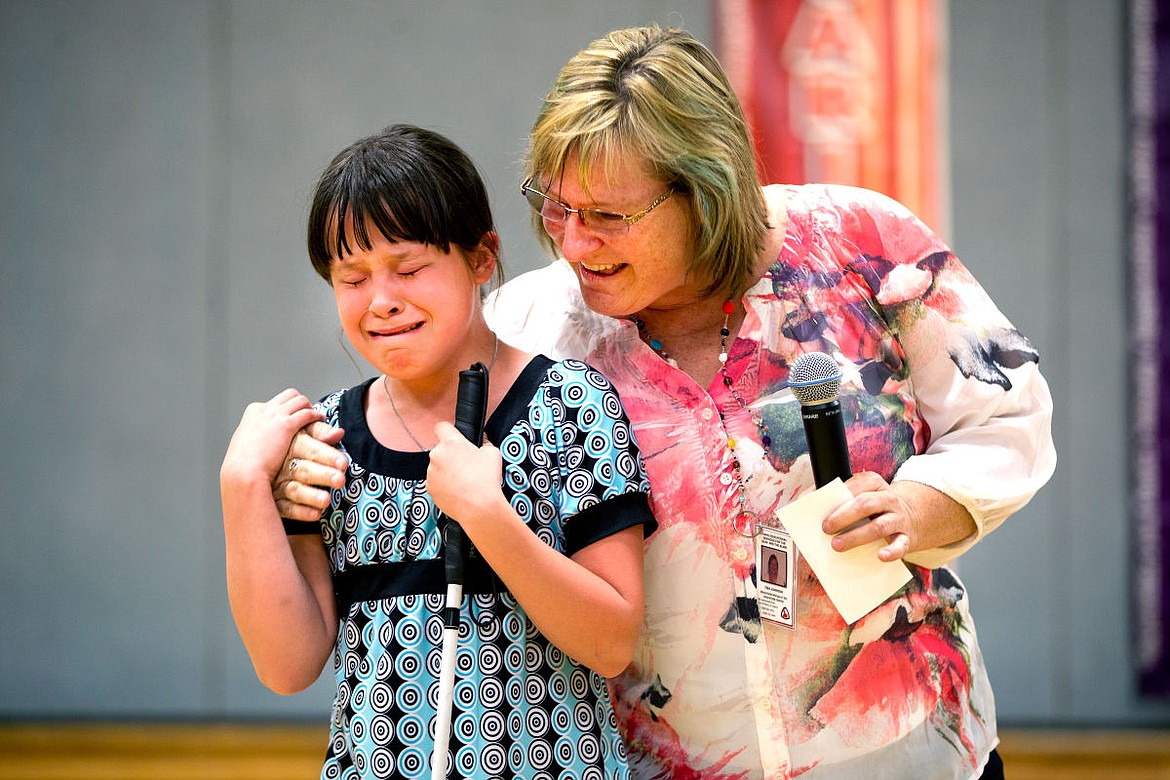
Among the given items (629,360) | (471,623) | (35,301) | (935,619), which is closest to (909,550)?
(935,619)

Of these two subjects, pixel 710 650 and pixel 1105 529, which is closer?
pixel 710 650

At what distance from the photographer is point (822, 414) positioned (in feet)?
4.60

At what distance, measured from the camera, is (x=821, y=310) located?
Answer: 5.40ft

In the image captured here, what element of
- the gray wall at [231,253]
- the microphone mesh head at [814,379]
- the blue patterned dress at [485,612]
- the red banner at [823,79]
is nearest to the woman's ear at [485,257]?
the blue patterned dress at [485,612]

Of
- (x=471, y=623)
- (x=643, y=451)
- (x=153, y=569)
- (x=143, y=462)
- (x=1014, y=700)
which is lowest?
(x=1014, y=700)

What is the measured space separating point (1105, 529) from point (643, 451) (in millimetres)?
3751

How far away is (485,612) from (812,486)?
0.49m

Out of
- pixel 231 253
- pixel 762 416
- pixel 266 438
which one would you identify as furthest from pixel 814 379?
pixel 231 253

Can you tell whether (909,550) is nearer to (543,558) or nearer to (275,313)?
(543,558)

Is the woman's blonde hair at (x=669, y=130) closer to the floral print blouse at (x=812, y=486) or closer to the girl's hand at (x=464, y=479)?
the floral print blouse at (x=812, y=486)

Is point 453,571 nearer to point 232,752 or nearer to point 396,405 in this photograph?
point 396,405

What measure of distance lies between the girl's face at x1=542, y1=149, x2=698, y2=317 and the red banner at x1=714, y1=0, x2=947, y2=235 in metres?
3.01

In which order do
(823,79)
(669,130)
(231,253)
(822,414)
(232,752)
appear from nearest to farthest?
(822,414) < (669,130) < (232,752) < (823,79) < (231,253)

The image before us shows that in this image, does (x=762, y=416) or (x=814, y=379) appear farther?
(x=762, y=416)
